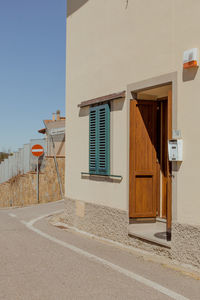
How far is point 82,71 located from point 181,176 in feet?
14.8

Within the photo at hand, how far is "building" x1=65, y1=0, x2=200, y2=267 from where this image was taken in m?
5.81

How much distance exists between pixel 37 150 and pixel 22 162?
267cm

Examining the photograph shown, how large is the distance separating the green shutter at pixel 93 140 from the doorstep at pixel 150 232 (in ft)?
6.00

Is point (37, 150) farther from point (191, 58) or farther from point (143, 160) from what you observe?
point (191, 58)

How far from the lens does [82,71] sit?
362 inches

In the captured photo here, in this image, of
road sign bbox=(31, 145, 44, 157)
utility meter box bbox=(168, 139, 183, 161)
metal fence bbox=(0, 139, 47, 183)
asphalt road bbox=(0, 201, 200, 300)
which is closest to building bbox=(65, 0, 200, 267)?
utility meter box bbox=(168, 139, 183, 161)

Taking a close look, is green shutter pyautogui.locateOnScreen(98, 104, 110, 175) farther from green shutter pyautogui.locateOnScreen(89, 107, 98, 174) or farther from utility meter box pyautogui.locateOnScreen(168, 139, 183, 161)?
utility meter box pyautogui.locateOnScreen(168, 139, 183, 161)

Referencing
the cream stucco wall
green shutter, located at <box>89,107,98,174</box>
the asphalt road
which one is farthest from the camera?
green shutter, located at <box>89,107,98,174</box>

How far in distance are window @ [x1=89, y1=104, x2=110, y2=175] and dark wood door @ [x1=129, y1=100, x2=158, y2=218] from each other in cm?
83

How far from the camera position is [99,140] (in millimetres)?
8359

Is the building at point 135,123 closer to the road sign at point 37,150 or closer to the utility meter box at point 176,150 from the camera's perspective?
the utility meter box at point 176,150

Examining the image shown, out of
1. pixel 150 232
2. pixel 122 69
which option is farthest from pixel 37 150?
pixel 150 232

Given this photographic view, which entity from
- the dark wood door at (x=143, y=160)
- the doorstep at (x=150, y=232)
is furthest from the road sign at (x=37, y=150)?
the doorstep at (x=150, y=232)

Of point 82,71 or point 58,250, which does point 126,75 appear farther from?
point 58,250
